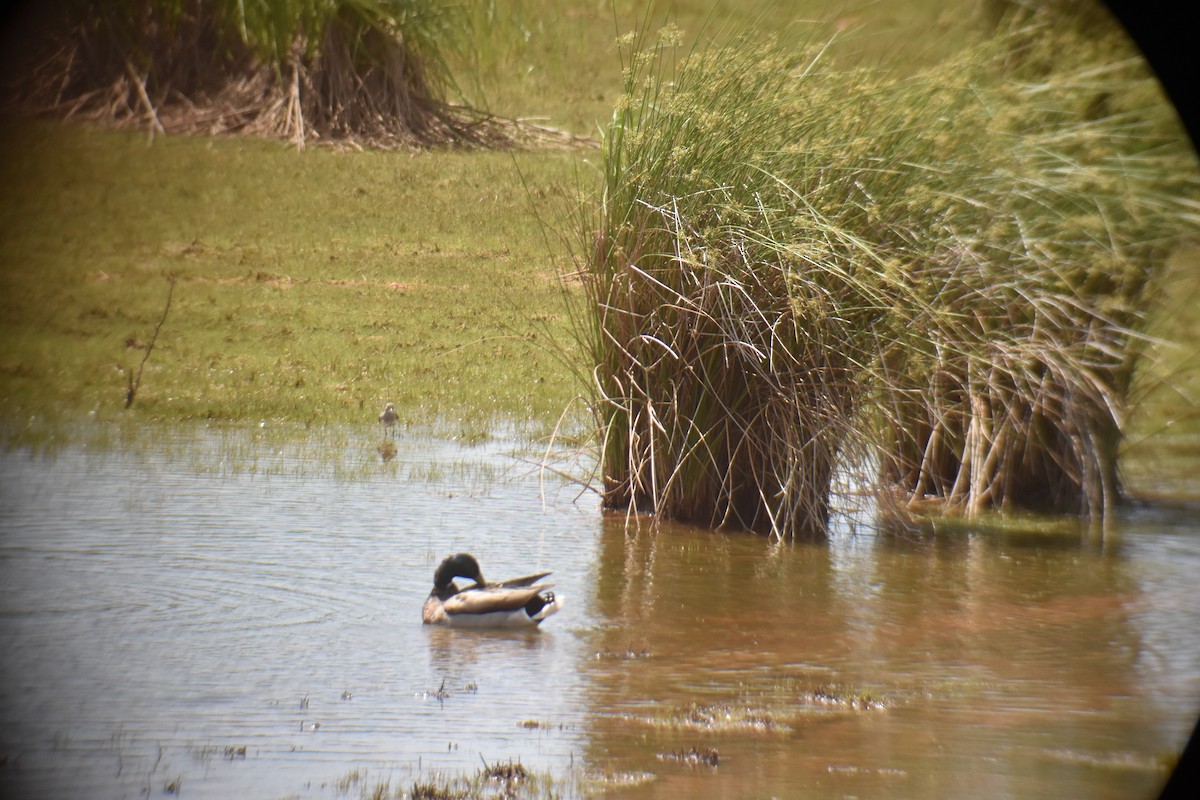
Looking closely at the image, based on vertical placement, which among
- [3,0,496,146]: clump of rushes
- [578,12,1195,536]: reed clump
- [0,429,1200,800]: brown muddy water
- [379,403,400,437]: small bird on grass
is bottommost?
[0,429,1200,800]: brown muddy water

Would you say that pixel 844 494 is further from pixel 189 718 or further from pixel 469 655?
pixel 189 718

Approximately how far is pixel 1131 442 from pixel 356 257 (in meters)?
7.91

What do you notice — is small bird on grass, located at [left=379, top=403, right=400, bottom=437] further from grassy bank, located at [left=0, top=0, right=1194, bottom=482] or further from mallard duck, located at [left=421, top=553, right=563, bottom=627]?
mallard duck, located at [left=421, top=553, right=563, bottom=627]

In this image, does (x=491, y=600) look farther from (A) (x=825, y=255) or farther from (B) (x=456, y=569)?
(A) (x=825, y=255)

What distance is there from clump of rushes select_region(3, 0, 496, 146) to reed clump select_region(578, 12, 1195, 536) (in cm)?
1044

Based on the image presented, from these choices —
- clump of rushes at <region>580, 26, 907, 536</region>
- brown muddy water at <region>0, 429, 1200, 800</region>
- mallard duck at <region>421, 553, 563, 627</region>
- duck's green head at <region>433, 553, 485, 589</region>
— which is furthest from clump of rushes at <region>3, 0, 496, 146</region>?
mallard duck at <region>421, 553, 563, 627</region>

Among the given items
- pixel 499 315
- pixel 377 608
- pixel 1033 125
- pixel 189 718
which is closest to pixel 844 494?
pixel 1033 125

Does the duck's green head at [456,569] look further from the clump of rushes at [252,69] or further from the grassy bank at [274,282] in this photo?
the clump of rushes at [252,69]

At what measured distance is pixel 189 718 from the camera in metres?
4.72

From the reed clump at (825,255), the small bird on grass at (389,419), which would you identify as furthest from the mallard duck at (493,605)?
the small bird on grass at (389,419)

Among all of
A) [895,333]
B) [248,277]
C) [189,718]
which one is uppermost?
[248,277]

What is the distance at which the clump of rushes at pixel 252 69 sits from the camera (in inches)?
690

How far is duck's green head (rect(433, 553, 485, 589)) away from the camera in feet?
19.9

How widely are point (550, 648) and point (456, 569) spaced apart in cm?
66
